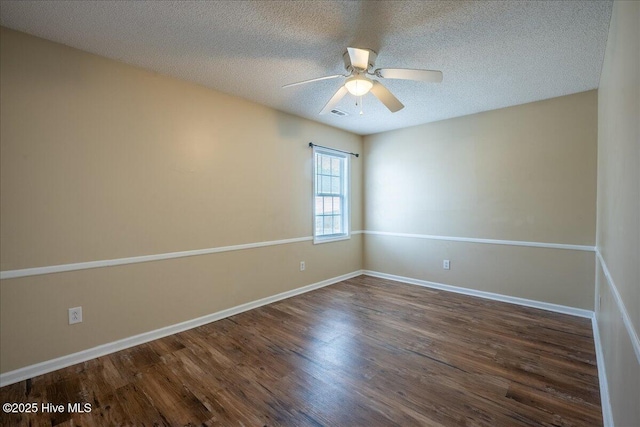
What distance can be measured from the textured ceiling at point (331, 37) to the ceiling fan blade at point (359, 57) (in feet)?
0.51

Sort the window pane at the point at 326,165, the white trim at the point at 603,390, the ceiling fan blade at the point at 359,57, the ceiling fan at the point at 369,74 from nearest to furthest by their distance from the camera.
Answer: the white trim at the point at 603,390 → the ceiling fan blade at the point at 359,57 → the ceiling fan at the point at 369,74 → the window pane at the point at 326,165

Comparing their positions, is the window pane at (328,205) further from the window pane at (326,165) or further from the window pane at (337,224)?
the window pane at (326,165)

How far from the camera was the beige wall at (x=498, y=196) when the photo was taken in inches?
125

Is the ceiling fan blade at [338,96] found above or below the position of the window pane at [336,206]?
above

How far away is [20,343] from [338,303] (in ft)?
9.41

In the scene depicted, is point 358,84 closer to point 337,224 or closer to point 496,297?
point 337,224

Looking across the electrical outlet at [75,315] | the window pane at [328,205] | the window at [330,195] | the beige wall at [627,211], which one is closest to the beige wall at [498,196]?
the window at [330,195]

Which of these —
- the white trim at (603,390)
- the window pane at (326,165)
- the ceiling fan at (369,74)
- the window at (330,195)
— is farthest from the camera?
the window pane at (326,165)

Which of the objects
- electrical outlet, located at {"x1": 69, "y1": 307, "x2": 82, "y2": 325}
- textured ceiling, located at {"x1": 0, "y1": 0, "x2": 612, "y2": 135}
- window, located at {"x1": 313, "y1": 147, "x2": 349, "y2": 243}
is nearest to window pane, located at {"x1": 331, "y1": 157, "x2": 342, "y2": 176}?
window, located at {"x1": 313, "y1": 147, "x2": 349, "y2": 243}

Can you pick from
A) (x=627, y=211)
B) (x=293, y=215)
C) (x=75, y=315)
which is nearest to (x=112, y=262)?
(x=75, y=315)

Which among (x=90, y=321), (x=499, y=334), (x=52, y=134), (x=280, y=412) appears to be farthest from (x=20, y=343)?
(x=499, y=334)

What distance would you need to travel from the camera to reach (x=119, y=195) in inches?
98.0

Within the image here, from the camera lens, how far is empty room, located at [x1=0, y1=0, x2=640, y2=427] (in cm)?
178

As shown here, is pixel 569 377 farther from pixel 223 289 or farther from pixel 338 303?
pixel 223 289
